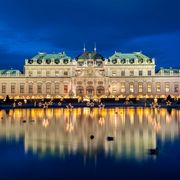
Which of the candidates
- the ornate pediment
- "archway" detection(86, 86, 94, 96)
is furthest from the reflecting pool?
"archway" detection(86, 86, 94, 96)

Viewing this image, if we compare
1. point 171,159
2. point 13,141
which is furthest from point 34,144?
point 171,159

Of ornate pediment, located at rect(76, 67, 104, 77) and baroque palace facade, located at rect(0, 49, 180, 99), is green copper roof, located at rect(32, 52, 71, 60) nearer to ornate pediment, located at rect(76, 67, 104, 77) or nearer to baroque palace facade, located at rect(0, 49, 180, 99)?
baroque palace facade, located at rect(0, 49, 180, 99)

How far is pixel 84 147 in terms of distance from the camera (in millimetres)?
16438

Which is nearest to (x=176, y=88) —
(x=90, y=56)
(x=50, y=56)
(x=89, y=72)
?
(x=89, y=72)

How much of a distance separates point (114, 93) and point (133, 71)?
281 inches

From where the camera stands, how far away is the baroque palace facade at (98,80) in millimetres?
88312

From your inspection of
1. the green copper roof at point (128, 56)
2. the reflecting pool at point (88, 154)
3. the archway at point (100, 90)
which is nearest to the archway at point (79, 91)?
the archway at point (100, 90)

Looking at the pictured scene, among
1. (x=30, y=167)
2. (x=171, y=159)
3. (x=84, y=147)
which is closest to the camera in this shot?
(x=30, y=167)

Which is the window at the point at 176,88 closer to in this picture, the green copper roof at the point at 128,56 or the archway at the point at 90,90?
the green copper roof at the point at 128,56

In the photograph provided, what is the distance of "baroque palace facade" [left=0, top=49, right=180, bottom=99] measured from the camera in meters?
88.3

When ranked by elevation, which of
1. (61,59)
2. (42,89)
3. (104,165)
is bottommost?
(104,165)

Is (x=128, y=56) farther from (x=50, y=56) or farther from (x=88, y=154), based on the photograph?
(x=88, y=154)

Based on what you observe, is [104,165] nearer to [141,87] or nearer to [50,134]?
[50,134]

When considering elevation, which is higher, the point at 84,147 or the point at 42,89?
the point at 42,89
